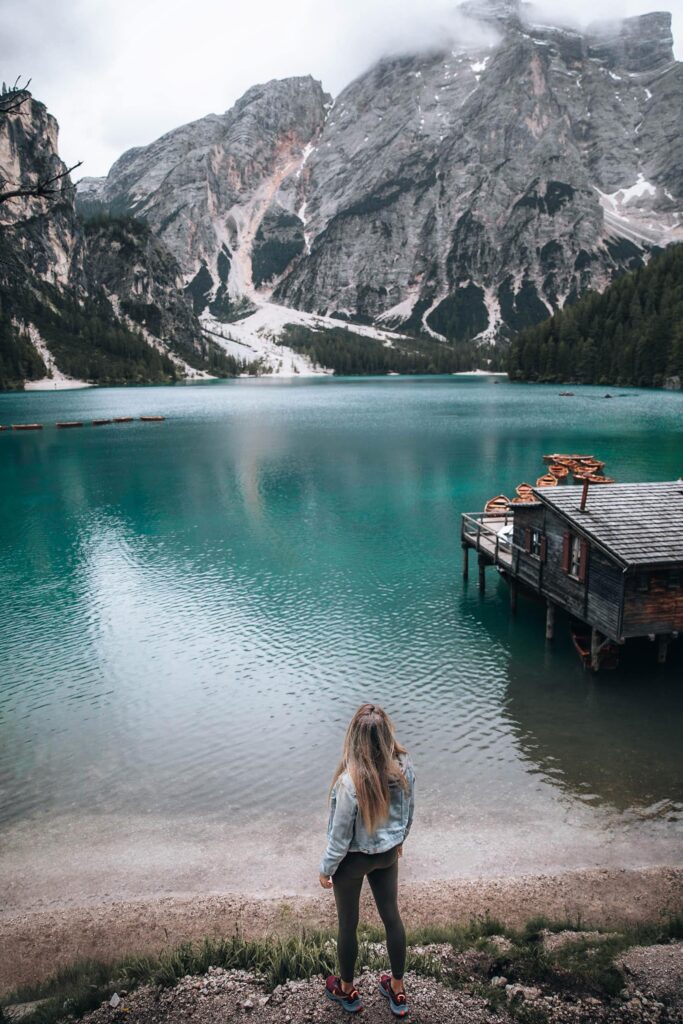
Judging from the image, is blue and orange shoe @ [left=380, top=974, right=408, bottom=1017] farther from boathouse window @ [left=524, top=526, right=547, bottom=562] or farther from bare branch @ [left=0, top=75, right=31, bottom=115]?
boathouse window @ [left=524, top=526, right=547, bottom=562]

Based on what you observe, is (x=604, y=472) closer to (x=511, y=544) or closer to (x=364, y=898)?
(x=511, y=544)

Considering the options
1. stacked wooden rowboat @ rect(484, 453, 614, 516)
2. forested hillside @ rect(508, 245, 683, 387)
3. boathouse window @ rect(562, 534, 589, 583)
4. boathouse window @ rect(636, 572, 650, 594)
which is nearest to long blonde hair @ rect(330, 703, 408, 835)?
boathouse window @ rect(636, 572, 650, 594)

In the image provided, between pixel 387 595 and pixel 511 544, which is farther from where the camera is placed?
pixel 387 595

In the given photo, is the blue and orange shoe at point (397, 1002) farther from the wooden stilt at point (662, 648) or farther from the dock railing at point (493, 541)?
the dock railing at point (493, 541)

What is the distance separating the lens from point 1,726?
71.4ft

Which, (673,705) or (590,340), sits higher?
(590,340)

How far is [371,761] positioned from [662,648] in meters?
20.3

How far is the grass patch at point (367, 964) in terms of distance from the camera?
903 centimetres

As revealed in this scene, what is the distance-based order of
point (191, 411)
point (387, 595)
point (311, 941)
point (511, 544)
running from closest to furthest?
point (311, 941), point (511, 544), point (387, 595), point (191, 411)

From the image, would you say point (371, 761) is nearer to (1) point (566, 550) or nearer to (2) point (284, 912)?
(2) point (284, 912)

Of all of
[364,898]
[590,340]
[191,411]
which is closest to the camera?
[364,898]

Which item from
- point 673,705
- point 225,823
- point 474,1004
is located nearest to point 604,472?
point 673,705

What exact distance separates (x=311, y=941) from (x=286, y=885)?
331 centimetres

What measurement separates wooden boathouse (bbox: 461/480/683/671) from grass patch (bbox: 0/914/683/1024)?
41.3 feet
